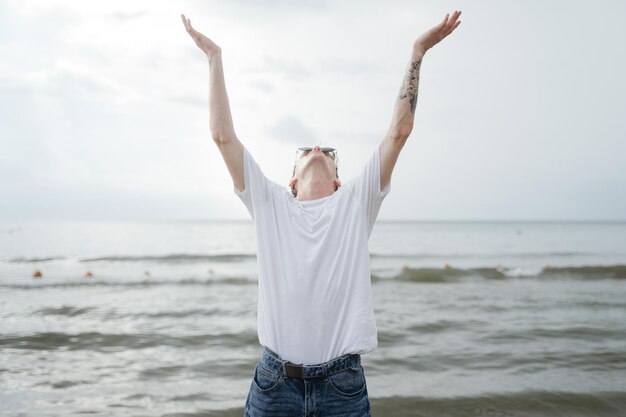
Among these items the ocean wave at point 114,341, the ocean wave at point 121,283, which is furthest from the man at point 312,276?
the ocean wave at point 121,283

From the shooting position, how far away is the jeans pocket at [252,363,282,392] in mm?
2203

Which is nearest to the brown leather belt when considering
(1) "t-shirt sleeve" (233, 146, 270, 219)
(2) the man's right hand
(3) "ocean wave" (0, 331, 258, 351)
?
(1) "t-shirt sleeve" (233, 146, 270, 219)

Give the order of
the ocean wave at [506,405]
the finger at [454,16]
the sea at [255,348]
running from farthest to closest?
the sea at [255,348]
the ocean wave at [506,405]
the finger at [454,16]

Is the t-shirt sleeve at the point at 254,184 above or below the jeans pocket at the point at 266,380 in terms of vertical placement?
above

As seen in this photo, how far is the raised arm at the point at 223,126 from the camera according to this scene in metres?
2.44

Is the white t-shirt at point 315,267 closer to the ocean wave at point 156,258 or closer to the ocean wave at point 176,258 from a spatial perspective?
the ocean wave at point 156,258

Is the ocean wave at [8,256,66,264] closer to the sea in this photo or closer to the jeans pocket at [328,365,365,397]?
the sea

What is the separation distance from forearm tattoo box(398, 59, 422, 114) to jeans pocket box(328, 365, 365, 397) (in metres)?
1.29

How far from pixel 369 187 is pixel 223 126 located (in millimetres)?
738

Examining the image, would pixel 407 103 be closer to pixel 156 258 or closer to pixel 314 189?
pixel 314 189

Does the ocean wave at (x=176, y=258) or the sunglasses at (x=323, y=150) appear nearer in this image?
the sunglasses at (x=323, y=150)

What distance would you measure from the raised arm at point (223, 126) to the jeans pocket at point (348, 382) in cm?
96

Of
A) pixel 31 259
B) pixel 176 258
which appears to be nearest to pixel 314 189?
pixel 176 258

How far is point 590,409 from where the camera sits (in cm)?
607
